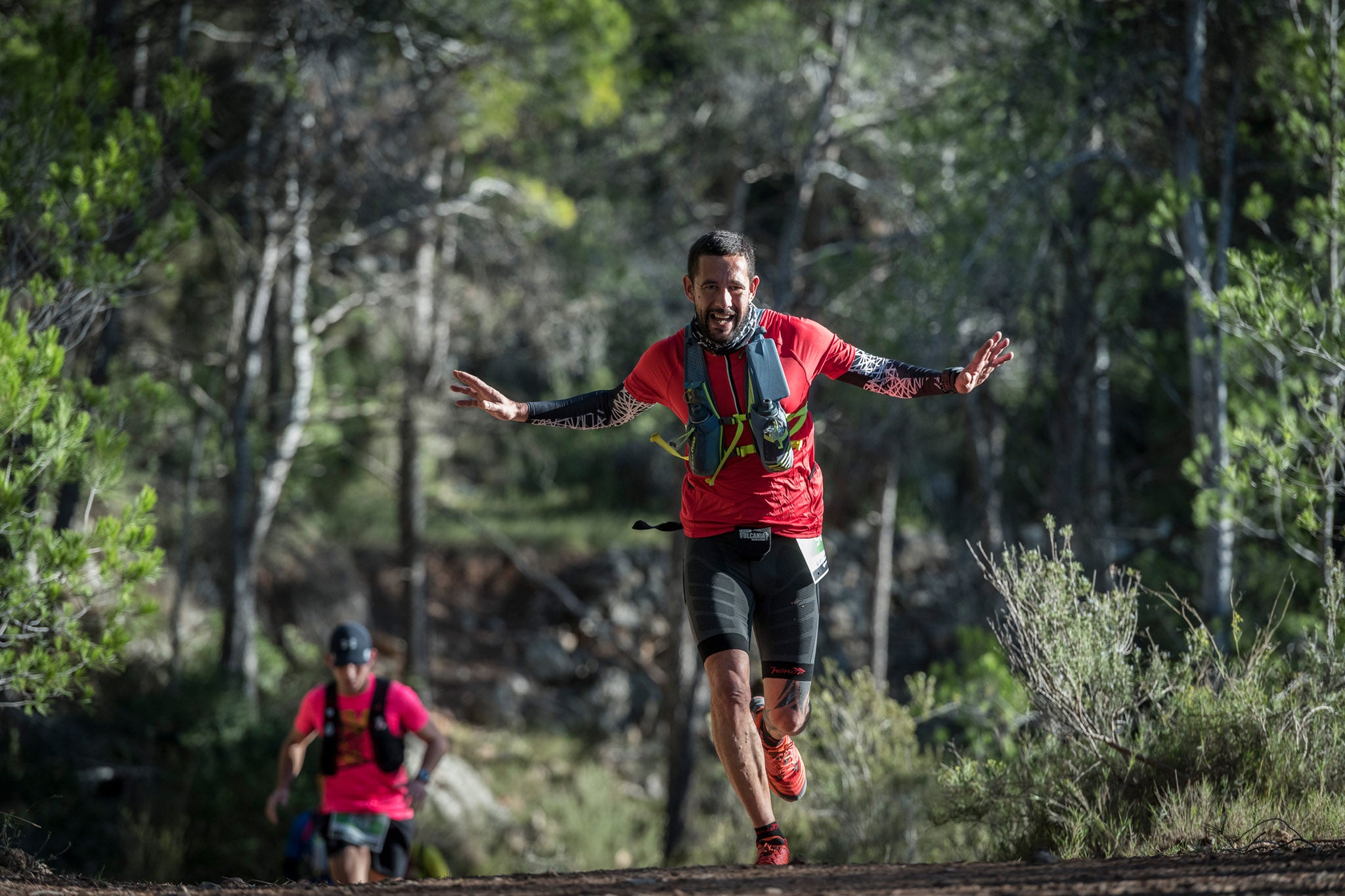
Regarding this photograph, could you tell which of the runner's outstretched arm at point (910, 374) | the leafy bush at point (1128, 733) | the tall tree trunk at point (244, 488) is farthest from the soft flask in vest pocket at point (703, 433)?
the tall tree trunk at point (244, 488)

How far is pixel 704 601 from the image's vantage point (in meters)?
4.43

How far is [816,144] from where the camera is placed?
14.0 metres

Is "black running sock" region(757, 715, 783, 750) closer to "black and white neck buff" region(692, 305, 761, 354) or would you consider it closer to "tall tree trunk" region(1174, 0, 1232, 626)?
"black and white neck buff" region(692, 305, 761, 354)

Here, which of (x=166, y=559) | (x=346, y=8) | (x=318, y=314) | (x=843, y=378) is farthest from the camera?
(x=318, y=314)

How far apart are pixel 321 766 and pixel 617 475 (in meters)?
17.6

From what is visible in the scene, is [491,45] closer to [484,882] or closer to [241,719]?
[241,719]

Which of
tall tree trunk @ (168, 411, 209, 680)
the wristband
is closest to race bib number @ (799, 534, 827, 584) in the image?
the wristband

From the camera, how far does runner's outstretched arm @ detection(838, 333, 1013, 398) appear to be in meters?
4.66

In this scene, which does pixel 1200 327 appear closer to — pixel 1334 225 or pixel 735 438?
pixel 1334 225

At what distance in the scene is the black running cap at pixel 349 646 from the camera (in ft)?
21.4

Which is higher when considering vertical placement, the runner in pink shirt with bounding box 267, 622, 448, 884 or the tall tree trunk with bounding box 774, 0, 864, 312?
the tall tree trunk with bounding box 774, 0, 864, 312

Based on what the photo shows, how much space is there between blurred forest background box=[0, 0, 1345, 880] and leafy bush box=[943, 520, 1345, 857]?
0.10ft

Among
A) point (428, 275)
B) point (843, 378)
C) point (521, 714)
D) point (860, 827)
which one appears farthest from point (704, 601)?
point (521, 714)

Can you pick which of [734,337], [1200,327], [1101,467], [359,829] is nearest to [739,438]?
[734,337]
